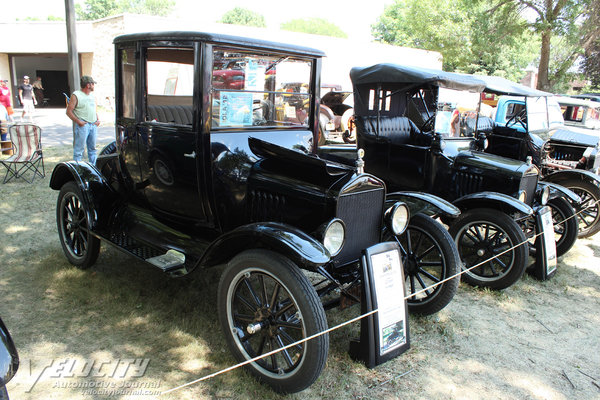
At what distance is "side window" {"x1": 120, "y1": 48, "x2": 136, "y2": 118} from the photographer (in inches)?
136

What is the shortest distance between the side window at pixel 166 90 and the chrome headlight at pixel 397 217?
1666mm

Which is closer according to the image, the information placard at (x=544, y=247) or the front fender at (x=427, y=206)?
the front fender at (x=427, y=206)

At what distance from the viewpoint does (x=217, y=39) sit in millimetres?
2949

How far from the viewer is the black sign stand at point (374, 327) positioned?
261 cm

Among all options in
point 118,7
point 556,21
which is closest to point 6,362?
point 556,21

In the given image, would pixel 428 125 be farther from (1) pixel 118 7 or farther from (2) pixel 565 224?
(1) pixel 118 7

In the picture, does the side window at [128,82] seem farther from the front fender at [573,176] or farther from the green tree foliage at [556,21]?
the green tree foliage at [556,21]

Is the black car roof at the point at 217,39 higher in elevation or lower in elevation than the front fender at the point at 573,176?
higher

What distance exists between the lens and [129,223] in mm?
3762

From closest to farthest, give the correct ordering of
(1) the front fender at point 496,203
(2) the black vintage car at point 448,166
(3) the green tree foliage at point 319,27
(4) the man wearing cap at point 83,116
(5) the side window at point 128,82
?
(5) the side window at point 128,82 → (1) the front fender at point 496,203 → (2) the black vintage car at point 448,166 → (4) the man wearing cap at point 83,116 → (3) the green tree foliage at point 319,27

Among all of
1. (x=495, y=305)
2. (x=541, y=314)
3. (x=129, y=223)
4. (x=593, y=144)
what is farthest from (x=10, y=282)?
(x=593, y=144)

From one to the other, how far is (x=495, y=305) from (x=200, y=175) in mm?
2843

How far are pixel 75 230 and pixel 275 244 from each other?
2.61 metres

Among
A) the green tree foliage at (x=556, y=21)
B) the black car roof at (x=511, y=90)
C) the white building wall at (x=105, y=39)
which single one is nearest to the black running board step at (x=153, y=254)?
the black car roof at (x=511, y=90)
